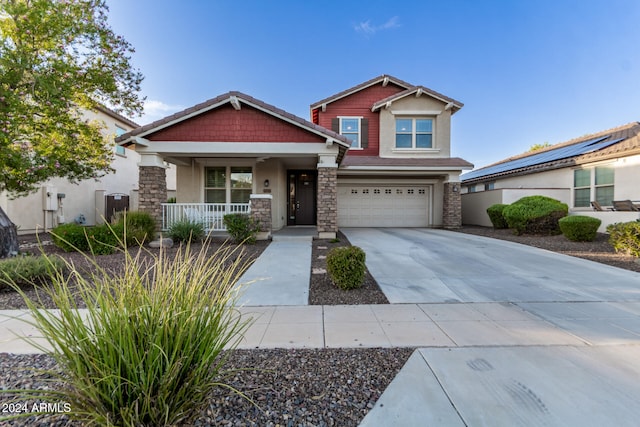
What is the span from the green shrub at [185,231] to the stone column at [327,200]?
3.89 meters

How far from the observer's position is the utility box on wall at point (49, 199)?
1297cm

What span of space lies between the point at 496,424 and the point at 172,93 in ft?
52.4

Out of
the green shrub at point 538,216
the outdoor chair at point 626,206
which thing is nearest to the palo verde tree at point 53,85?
the green shrub at point 538,216

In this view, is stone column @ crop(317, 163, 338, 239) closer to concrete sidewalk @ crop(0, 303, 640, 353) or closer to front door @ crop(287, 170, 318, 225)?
front door @ crop(287, 170, 318, 225)

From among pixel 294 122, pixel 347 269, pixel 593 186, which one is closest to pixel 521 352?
pixel 347 269

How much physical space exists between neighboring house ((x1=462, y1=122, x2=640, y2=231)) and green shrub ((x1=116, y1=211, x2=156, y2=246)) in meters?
14.3

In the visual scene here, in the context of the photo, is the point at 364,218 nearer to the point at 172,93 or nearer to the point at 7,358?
the point at 172,93

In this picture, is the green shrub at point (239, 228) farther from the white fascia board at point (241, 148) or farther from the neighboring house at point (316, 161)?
the white fascia board at point (241, 148)

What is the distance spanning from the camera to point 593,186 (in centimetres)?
1147

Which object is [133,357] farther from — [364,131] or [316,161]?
[364,131]

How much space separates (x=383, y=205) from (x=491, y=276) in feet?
30.5

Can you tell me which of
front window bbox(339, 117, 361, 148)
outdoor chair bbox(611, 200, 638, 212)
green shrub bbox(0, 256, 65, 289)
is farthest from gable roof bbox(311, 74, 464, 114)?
green shrub bbox(0, 256, 65, 289)

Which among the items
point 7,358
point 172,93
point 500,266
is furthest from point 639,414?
point 172,93

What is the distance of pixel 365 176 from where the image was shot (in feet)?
46.9
